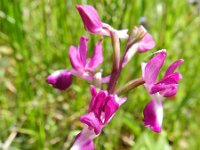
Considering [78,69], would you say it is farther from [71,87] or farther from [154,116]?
[71,87]

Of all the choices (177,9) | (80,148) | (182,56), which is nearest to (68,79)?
(80,148)

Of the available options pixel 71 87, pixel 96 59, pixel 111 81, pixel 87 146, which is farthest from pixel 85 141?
pixel 71 87

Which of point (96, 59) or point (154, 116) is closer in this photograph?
point (154, 116)

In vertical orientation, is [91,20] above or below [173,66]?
above

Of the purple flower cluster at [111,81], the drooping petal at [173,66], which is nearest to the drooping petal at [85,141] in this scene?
the purple flower cluster at [111,81]

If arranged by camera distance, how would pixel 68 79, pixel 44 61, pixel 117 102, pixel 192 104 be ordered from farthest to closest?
pixel 192 104
pixel 44 61
pixel 68 79
pixel 117 102

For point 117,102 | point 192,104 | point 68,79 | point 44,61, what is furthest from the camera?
point 192,104

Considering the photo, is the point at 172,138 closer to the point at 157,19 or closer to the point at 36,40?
the point at 157,19
